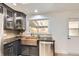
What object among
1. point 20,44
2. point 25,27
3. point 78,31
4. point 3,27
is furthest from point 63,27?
point 3,27

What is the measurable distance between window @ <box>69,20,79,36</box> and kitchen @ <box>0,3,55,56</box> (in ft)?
0.84

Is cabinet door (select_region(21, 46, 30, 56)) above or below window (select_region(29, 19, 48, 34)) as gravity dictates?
below

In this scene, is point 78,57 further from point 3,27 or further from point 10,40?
point 3,27

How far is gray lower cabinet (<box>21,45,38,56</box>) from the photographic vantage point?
1665mm

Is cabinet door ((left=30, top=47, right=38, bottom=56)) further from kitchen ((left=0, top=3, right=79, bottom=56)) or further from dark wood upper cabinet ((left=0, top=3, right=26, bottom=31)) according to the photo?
dark wood upper cabinet ((left=0, top=3, right=26, bottom=31))

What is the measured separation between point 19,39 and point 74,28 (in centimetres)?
69

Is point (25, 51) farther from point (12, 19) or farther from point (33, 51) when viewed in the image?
point (12, 19)

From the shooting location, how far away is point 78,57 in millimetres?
1612

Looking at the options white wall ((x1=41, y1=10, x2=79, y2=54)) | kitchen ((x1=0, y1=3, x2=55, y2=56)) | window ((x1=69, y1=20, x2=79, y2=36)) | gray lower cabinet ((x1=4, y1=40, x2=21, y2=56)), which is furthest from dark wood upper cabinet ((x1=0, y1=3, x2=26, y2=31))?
window ((x1=69, y1=20, x2=79, y2=36))

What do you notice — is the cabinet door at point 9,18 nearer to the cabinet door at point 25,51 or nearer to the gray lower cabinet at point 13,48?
the gray lower cabinet at point 13,48

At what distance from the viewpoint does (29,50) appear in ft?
5.57

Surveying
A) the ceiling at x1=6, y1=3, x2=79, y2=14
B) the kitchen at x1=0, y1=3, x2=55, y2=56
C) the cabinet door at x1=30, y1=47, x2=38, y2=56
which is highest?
the ceiling at x1=6, y1=3, x2=79, y2=14

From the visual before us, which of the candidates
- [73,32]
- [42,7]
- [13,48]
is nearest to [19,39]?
[13,48]

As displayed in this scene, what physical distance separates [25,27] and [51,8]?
39cm
